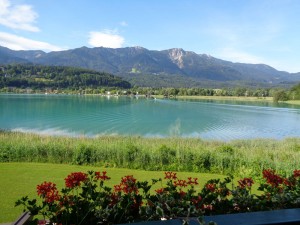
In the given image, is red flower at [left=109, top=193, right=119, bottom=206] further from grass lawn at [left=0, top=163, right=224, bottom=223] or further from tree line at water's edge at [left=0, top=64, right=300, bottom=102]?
tree line at water's edge at [left=0, top=64, right=300, bottom=102]

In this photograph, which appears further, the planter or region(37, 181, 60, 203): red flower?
region(37, 181, 60, 203): red flower

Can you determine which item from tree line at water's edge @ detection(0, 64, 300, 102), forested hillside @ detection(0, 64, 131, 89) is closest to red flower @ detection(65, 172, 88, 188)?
tree line at water's edge @ detection(0, 64, 300, 102)

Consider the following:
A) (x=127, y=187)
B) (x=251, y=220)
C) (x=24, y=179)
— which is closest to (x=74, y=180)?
(x=127, y=187)

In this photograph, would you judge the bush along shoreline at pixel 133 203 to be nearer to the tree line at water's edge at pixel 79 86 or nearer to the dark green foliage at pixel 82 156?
the dark green foliage at pixel 82 156

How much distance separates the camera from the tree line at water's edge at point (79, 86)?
149m

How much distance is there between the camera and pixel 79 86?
170625 mm

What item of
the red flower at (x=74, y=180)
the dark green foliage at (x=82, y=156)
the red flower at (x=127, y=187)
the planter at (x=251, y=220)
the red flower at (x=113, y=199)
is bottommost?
the dark green foliage at (x=82, y=156)

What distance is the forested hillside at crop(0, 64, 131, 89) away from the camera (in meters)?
162

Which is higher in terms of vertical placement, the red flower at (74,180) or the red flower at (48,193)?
the red flower at (74,180)

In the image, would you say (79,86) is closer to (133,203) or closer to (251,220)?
(133,203)

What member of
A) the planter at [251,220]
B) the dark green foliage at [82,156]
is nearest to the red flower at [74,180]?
the planter at [251,220]

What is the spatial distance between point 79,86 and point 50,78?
20032 mm

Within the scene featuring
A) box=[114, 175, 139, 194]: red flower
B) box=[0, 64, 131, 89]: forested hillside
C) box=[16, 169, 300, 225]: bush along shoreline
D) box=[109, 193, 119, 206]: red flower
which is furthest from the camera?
box=[0, 64, 131, 89]: forested hillside

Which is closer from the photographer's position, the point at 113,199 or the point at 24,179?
the point at 113,199
